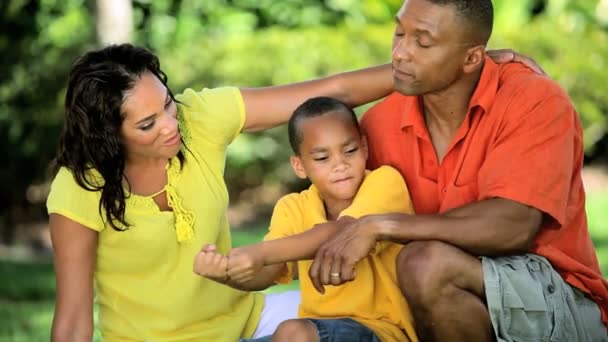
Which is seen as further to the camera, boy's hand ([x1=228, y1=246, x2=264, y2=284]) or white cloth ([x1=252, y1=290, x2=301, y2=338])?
white cloth ([x1=252, y1=290, x2=301, y2=338])

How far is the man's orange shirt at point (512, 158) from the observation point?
4.17 m

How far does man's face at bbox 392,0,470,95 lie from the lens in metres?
4.23

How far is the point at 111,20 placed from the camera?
32.7ft

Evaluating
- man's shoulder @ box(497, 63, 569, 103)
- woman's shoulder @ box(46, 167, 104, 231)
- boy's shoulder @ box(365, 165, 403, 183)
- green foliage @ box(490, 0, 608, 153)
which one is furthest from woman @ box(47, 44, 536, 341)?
green foliage @ box(490, 0, 608, 153)

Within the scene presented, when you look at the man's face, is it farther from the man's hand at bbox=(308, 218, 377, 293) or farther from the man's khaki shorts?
the man's khaki shorts

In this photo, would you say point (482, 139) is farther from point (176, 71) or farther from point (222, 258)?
point (176, 71)

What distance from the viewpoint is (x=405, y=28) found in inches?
169

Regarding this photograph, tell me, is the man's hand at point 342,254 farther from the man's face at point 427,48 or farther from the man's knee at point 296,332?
the man's face at point 427,48

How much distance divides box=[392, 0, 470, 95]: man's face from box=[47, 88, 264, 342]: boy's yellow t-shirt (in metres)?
0.62

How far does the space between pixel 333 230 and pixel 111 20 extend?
20.1 feet

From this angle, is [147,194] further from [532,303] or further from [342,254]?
[532,303]

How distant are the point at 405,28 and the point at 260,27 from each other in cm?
708

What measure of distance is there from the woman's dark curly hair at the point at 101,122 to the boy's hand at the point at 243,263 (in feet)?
1.45

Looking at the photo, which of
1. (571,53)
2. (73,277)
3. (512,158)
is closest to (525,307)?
(512,158)
